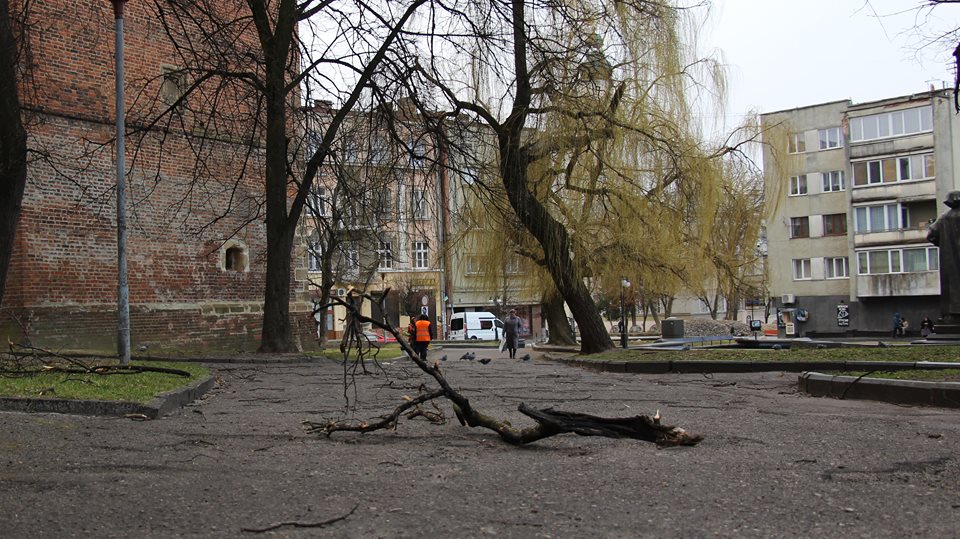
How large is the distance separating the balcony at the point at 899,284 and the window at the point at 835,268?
306cm

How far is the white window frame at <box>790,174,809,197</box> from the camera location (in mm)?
61250

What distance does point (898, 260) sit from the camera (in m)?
55.2

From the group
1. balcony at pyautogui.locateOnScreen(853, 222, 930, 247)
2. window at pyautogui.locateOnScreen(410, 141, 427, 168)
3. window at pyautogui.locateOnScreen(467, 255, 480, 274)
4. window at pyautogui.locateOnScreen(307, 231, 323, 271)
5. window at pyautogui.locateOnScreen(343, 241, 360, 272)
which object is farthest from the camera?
balcony at pyautogui.locateOnScreen(853, 222, 930, 247)

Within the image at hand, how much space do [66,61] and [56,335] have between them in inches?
248

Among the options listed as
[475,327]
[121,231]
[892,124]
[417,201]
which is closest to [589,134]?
[417,201]

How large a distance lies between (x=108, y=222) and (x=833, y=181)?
50.5 meters

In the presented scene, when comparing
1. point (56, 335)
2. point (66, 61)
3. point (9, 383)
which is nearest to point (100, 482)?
point (9, 383)

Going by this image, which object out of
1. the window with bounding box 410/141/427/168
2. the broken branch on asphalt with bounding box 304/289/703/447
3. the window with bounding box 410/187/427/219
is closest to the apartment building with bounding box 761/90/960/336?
the window with bounding box 410/187/427/219

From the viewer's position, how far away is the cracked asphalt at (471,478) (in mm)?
4336

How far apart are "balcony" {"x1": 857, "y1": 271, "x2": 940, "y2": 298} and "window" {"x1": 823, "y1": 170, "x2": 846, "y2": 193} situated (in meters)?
6.74

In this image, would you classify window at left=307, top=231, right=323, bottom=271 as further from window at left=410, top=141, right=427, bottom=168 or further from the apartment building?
the apartment building

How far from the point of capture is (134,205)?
A: 21219 mm

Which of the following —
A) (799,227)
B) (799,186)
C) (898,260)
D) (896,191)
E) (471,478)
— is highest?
(799,186)

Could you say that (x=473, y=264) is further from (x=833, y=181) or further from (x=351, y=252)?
(x=833, y=181)
